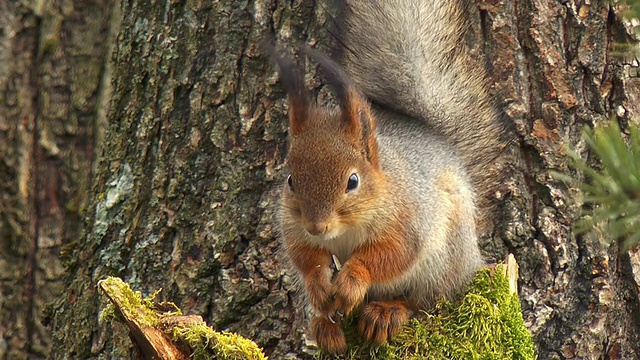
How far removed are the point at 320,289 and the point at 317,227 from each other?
235mm

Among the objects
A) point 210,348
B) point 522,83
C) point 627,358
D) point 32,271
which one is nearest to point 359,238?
point 210,348

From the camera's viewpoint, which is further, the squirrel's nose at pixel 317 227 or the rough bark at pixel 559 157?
the rough bark at pixel 559 157

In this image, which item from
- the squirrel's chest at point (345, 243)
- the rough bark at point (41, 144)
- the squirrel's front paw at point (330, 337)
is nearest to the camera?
the squirrel's front paw at point (330, 337)

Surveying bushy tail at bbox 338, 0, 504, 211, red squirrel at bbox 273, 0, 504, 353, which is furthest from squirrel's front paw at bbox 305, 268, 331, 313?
bushy tail at bbox 338, 0, 504, 211

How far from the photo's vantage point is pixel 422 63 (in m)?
2.71

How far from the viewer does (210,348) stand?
6.46ft

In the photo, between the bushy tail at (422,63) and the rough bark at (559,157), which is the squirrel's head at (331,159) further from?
the rough bark at (559,157)

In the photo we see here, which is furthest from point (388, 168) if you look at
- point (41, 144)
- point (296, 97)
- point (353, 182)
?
point (41, 144)

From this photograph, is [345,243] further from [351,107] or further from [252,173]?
[252,173]

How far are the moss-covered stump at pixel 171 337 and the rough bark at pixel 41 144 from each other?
2.28 metres

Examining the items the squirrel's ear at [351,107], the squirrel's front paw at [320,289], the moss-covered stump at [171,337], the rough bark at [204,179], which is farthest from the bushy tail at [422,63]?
the moss-covered stump at [171,337]

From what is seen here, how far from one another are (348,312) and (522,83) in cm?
99

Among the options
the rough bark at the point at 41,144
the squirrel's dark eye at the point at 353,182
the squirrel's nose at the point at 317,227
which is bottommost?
the rough bark at the point at 41,144

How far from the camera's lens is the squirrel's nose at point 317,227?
7.00ft
